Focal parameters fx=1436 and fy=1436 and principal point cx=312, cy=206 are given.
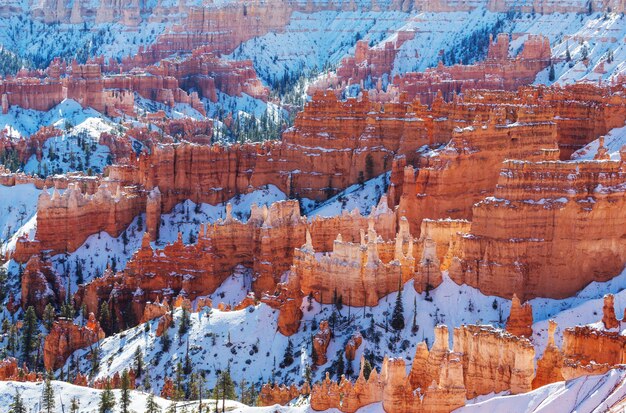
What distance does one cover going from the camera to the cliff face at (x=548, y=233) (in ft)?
225

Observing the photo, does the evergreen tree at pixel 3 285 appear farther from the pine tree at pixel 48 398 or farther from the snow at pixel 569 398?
the snow at pixel 569 398

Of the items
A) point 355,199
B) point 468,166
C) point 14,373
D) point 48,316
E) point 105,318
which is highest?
point 468,166

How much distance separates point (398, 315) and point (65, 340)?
19557mm

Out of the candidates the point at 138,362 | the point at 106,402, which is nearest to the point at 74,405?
the point at 106,402

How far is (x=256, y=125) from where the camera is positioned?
536 ft

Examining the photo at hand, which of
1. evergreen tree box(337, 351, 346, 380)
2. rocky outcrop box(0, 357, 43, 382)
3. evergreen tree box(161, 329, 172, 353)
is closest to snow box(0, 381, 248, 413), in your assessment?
rocky outcrop box(0, 357, 43, 382)

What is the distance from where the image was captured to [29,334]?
81625mm

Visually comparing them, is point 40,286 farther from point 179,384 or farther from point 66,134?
point 66,134

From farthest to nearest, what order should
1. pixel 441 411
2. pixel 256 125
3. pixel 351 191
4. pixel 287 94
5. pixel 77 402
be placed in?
pixel 287 94, pixel 256 125, pixel 351 191, pixel 77 402, pixel 441 411

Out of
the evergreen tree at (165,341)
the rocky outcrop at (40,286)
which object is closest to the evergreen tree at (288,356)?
the evergreen tree at (165,341)

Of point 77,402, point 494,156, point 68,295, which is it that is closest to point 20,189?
point 68,295

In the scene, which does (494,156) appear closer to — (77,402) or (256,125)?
(77,402)

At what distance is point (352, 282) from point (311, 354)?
4.45 meters

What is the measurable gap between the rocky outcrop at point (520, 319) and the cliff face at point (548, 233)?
3.92m
